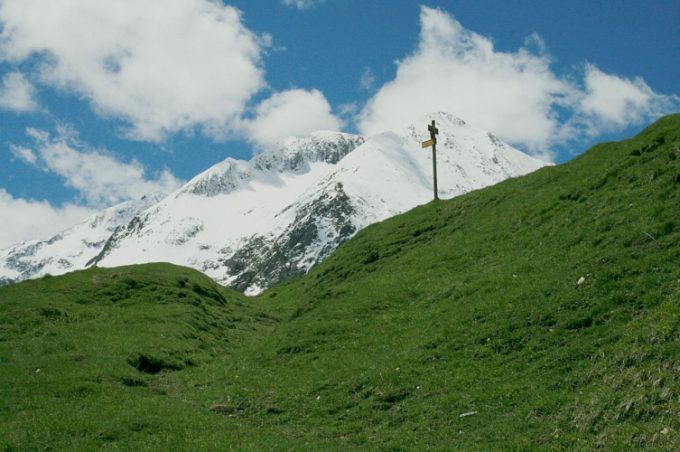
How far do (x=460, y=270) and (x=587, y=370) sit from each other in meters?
17.7

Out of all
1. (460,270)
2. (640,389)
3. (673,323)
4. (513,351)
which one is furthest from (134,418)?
(460,270)

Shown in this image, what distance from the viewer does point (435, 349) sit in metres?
26.0

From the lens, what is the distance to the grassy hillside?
18.5 metres

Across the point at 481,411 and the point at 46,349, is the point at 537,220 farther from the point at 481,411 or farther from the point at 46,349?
the point at 46,349

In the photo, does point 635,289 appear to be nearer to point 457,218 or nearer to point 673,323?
point 673,323

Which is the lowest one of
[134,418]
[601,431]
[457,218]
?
[601,431]

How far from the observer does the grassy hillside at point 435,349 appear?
60.8ft

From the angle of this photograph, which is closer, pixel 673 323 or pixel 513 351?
pixel 673 323

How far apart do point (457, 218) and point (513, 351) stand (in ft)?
91.3

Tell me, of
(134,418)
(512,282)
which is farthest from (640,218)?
(134,418)

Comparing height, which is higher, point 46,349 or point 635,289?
point 46,349

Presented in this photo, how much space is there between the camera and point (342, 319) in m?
34.9

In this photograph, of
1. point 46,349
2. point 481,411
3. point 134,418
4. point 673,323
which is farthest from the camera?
point 46,349

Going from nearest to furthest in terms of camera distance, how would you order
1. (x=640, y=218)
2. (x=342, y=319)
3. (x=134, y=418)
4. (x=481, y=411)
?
(x=481, y=411) → (x=134, y=418) → (x=640, y=218) → (x=342, y=319)
